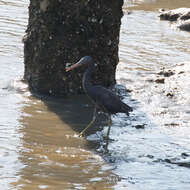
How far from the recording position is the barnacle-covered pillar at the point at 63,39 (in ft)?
28.1

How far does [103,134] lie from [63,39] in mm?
1977

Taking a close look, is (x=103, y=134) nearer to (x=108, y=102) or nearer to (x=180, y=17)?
(x=108, y=102)

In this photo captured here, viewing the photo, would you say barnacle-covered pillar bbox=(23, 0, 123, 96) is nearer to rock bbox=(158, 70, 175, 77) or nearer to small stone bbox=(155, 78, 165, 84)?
small stone bbox=(155, 78, 165, 84)

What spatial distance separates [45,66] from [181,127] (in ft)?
8.18

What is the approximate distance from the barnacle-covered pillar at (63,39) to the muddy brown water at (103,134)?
1.01 ft

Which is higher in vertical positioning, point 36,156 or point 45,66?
point 45,66

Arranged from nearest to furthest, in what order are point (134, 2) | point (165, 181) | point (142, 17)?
1. point (165, 181)
2. point (142, 17)
3. point (134, 2)

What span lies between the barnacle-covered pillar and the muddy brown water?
12.1 inches

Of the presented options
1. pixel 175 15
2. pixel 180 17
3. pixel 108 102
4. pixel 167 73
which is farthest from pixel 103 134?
pixel 175 15

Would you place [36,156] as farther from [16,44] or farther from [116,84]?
[16,44]

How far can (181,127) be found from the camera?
25.0 feet

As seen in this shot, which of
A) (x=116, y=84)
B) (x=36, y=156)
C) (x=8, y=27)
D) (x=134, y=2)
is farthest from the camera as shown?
(x=134, y=2)

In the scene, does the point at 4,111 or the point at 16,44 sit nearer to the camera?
the point at 4,111

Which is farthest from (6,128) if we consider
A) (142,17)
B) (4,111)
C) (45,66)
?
(142,17)
